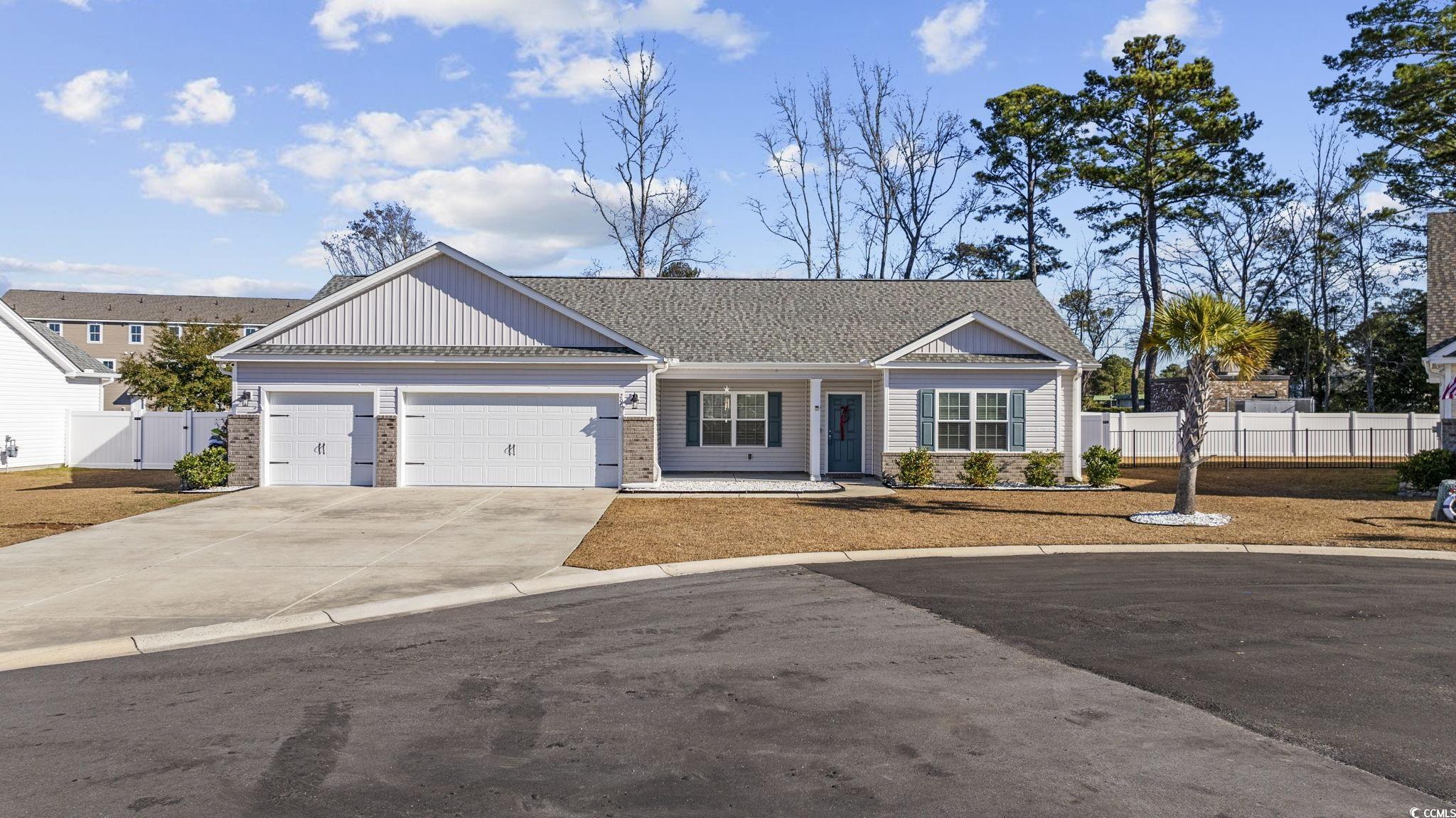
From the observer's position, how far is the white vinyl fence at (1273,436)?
31.3 meters

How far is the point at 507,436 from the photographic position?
65.0ft

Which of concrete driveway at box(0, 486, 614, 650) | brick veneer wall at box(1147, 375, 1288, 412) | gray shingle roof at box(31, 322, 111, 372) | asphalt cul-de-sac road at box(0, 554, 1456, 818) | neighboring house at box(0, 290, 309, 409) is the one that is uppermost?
neighboring house at box(0, 290, 309, 409)

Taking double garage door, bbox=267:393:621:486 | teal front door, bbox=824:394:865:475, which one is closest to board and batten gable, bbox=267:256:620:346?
double garage door, bbox=267:393:621:486

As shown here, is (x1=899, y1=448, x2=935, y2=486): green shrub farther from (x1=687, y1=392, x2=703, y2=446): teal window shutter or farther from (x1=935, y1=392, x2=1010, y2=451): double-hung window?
(x1=687, y1=392, x2=703, y2=446): teal window shutter

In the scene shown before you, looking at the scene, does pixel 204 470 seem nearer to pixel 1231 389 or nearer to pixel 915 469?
pixel 915 469

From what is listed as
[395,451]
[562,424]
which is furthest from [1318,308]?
[395,451]

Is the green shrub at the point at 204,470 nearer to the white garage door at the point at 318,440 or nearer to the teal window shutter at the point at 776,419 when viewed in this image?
the white garage door at the point at 318,440

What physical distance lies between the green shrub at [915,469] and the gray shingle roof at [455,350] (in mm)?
6633

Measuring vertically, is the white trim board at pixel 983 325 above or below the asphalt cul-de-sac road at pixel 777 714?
above

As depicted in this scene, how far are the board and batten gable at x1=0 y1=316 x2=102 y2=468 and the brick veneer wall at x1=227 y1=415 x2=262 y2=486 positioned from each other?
11629mm

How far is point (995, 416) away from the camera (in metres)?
21.1

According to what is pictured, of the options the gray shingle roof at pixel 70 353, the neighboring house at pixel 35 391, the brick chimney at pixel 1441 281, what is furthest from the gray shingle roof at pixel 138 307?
the brick chimney at pixel 1441 281

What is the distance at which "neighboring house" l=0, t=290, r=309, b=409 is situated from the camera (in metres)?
57.1

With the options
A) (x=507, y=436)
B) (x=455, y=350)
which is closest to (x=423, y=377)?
(x=455, y=350)
